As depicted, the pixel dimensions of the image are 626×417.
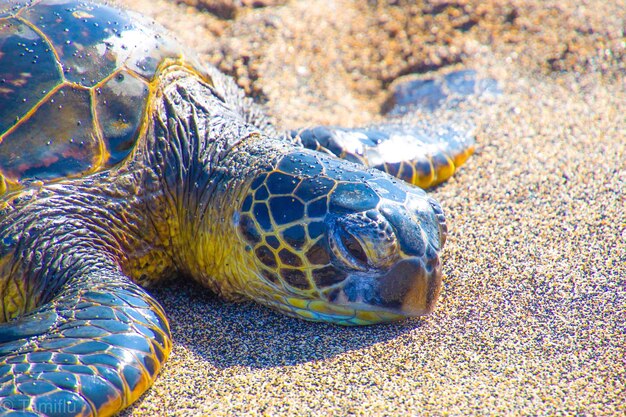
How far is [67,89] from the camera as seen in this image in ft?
7.79

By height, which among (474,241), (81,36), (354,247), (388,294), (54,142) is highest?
(81,36)

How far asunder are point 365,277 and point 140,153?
3.29 feet

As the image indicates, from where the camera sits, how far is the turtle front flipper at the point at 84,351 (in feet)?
5.56

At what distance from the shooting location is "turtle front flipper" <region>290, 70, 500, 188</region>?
304 cm

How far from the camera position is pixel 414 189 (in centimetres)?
236

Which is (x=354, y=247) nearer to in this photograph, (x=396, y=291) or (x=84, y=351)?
(x=396, y=291)

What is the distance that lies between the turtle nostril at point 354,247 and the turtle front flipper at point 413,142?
91 centimetres

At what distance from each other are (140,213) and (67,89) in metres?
0.53

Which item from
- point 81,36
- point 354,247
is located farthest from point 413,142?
point 81,36

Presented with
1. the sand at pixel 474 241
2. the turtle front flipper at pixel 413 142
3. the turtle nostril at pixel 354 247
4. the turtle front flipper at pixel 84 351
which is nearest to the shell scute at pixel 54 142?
the turtle front flipper at pixel 84 351

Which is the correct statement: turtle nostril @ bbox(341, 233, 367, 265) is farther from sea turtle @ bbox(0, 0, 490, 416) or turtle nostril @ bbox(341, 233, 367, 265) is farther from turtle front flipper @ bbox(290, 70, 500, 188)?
turtle front flipper @ bbox(290, 70, 500, 188)

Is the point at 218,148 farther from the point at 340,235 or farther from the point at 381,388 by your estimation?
the point at 381,388

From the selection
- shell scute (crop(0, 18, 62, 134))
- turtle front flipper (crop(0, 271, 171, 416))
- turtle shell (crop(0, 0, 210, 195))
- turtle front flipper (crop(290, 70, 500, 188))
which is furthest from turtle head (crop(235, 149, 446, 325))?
shell scute (crop(0, 18, 62, 134))

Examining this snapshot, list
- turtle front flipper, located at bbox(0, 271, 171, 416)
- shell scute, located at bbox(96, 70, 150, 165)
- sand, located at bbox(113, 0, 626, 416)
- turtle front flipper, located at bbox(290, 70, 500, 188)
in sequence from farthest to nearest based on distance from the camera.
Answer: turtle front flipper, located at bbox(290, 70, 500, 188) < shell scute, located at bbox(96, 70, 150, 165) < sand, located at bbox(113, 0, 626, 416) < turtle front flipper, located at bbox(0, 271, 171, 416)
